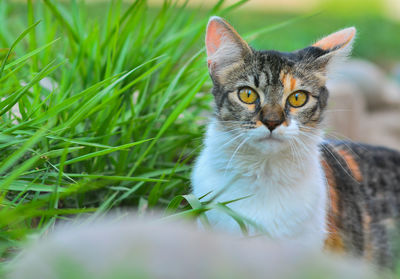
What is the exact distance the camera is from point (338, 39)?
222cm

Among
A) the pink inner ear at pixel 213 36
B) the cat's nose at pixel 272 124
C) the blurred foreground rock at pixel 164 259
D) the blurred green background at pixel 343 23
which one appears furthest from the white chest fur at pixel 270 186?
the blurred green background at pixel 343 23

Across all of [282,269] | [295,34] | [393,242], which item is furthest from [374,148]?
[295,34]

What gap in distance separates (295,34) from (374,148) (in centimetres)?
523

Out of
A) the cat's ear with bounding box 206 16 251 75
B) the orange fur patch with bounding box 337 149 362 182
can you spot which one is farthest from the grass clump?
the orange fur patch with bounding box 337 149 362 182

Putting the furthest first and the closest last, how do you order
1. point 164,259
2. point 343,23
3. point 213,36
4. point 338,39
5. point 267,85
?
point 343,23 → point 338,39 → point 213,36 → point 267,85 → point 164,259

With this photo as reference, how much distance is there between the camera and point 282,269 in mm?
912

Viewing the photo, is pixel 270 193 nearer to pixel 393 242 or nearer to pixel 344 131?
pixel 393 242

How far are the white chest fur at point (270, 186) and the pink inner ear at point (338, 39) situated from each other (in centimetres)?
55

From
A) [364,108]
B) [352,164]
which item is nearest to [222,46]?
[352,164]

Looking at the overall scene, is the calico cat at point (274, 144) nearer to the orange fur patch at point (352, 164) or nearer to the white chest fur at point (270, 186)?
the white chest fur at point (270, 186)

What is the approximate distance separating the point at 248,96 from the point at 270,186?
414mm

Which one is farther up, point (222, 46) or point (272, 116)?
point (222, 46)

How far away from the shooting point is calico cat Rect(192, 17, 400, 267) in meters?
1.86

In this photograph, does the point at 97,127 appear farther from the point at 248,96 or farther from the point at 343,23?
the point at 343,23
